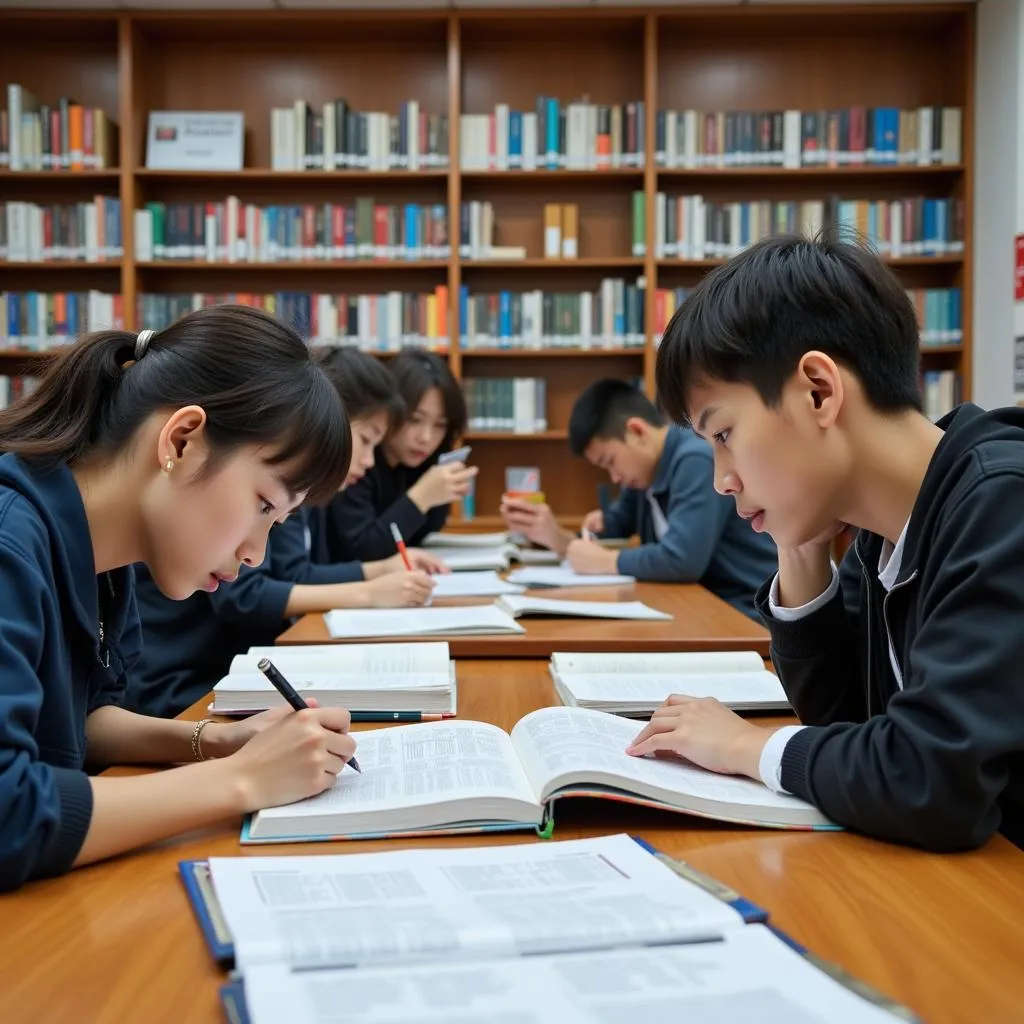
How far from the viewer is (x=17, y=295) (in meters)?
4.40

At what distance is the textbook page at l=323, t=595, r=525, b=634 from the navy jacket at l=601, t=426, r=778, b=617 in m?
0.67

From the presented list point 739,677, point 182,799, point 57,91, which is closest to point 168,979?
point 182,799

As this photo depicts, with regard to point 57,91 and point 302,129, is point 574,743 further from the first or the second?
point 57,91

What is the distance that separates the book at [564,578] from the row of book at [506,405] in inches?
71.9

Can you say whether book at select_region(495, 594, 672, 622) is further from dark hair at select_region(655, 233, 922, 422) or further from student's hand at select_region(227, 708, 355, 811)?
student's hand at select_region(227, 708, 355, 811)

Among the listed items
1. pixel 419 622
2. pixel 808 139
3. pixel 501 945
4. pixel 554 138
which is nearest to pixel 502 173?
pixel 554 138

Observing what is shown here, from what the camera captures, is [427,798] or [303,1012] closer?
[303,1012]

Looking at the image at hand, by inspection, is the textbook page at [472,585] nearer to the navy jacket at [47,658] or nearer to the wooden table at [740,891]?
the navy jacket at [47,658]

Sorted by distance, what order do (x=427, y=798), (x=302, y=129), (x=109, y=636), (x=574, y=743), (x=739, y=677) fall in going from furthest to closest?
(x=302, y=129) < (x=739, y=677) < (x=109, y=636) < (x=574, y=743) < (x=427, y=798)

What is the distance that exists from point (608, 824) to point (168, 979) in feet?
1.25

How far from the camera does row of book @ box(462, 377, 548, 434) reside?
444cm

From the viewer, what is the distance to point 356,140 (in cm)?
435

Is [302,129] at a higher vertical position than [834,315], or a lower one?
higher

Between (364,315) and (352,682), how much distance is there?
3.33 m
